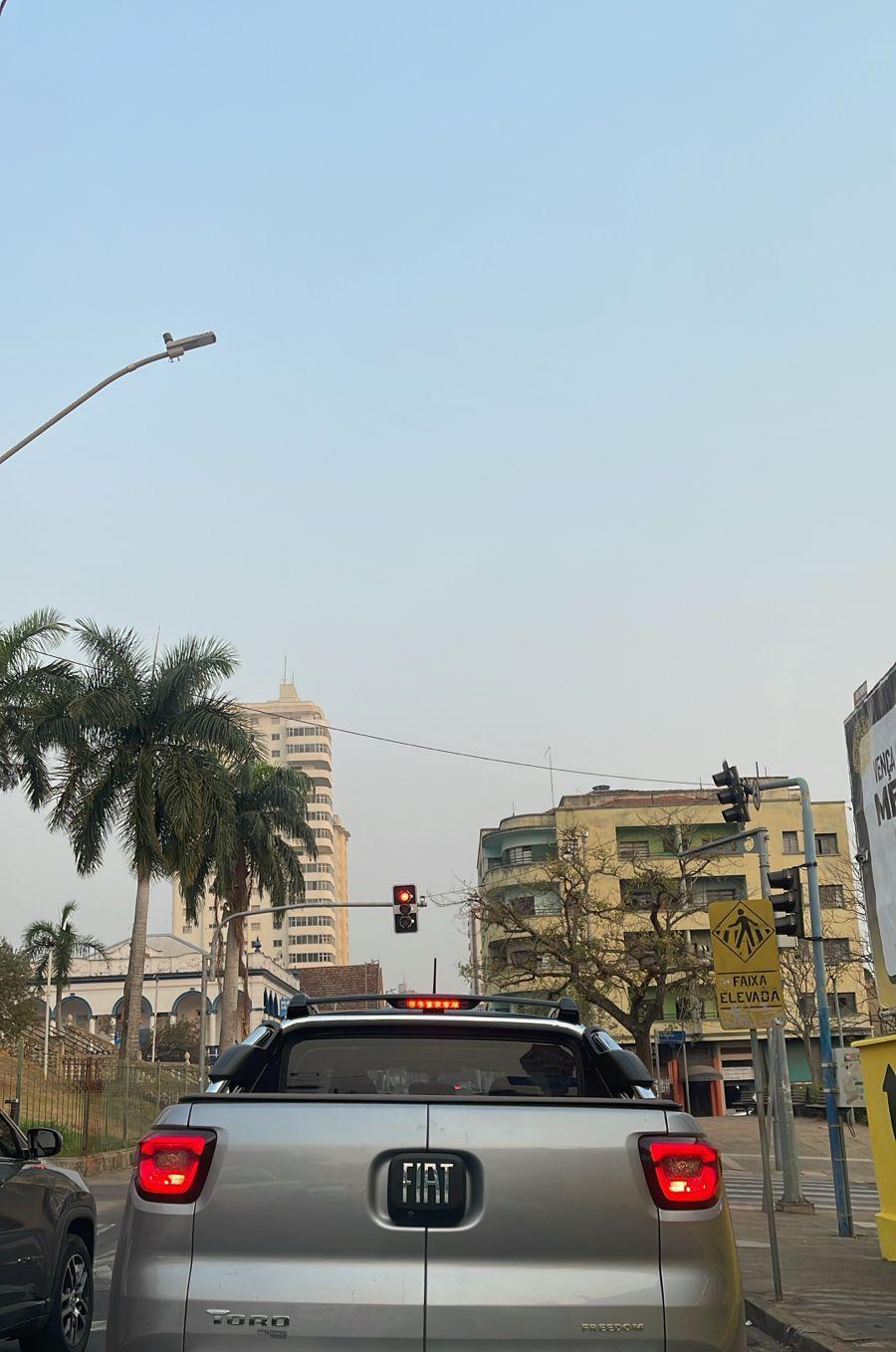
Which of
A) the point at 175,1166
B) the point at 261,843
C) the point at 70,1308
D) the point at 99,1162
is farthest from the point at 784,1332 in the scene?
the point at 261,843

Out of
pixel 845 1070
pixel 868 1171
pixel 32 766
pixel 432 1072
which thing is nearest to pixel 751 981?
pixel 432 1072

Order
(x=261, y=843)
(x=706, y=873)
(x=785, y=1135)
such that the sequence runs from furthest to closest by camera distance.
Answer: (x=706, y=873), (x=261, y=843), (x=785, y=1135)

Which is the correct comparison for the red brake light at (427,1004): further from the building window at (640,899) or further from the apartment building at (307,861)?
the apartment building at (307,861)

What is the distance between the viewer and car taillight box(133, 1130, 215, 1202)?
150 inches

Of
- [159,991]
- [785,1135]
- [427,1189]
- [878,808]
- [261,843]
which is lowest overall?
[427,1189]

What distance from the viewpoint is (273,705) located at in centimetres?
19612

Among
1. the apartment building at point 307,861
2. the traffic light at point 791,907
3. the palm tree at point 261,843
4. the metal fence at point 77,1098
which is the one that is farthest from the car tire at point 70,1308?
the apartment building at point 307,861

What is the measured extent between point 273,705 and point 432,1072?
192 m

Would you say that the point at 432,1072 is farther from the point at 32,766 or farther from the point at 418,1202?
the point at 32,766

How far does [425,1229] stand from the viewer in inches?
146

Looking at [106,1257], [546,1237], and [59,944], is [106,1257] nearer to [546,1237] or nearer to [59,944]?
[546,1237]

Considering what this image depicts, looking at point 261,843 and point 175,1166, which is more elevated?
point 261,843

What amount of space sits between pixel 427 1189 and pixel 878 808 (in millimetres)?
9557

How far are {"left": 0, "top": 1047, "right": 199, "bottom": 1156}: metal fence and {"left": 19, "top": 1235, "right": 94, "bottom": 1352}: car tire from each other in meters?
18.4
